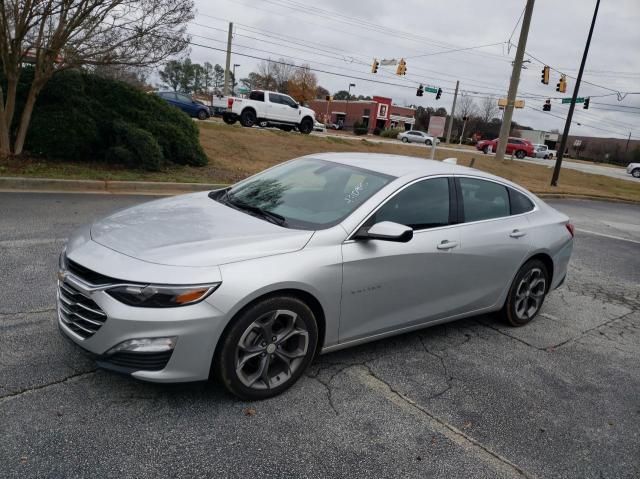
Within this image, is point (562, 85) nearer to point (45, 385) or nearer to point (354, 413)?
point (354, 413)

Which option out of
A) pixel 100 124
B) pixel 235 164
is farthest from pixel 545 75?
pixel 100 124

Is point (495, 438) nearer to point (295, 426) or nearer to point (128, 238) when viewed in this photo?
point (295, 426)

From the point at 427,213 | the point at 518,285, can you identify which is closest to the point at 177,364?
the point at 427,213

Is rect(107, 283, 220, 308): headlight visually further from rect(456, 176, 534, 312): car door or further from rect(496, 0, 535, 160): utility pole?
rect(496, 0, 535, 160): utility pole

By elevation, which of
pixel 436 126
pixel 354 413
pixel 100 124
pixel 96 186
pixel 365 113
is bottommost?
pixel 96 186

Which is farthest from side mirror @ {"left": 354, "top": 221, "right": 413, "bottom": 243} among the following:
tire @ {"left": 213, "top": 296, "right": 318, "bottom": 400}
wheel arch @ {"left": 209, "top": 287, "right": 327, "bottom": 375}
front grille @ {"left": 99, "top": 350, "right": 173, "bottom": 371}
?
front grille @ {"left": 99, "top": 350, "right": 173, "bottom": 371}

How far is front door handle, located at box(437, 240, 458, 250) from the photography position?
13.2ft

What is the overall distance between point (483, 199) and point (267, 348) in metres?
2.51

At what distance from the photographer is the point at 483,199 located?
4.64m

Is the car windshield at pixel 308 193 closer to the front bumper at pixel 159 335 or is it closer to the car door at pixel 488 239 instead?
the car door at pixel 488 239

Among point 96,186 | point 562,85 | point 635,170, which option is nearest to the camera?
point 96,186

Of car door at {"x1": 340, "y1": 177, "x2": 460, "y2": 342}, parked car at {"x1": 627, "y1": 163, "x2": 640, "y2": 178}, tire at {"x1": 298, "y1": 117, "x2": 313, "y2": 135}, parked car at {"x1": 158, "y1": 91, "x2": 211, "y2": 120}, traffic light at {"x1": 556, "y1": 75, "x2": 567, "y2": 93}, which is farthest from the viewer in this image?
parked car at {"x1": 627, "y1": 163, "x2": 640, "y2": 178}

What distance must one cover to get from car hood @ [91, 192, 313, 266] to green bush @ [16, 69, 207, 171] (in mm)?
8247

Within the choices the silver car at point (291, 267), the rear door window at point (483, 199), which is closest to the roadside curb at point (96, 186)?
the silver car at point (291, 267)
